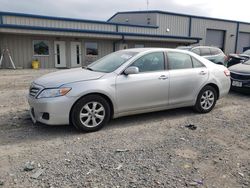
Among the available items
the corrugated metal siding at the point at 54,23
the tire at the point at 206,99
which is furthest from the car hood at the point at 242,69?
the corrugated metal siding at the point at 54,23

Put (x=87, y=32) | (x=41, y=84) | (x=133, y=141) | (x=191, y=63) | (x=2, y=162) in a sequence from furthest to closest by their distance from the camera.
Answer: (x=87, y=32)
(x=191, y=63)
(x=41, y=84)
(x=133, y=141)
(x=2, y=162)

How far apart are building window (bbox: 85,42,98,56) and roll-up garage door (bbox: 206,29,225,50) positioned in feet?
57.4

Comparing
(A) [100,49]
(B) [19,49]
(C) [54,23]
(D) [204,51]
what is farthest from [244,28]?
(B) [19,49]

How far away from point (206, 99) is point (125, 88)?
2315 millimetres

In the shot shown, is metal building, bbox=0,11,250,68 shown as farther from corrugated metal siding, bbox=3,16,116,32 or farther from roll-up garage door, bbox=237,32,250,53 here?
roll-up garage door, bbox=237,32,250,53

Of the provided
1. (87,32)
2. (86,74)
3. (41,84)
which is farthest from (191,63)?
(87,32)

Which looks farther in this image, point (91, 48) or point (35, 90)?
point (91, 48)

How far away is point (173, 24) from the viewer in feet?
99.0

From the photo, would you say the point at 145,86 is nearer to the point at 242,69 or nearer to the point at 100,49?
the point at 242,69

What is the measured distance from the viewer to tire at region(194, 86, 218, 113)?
19.6 feet

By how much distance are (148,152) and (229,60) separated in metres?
11.6

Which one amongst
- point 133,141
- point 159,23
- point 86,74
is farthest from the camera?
point 159,23

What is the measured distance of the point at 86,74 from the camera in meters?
4.91

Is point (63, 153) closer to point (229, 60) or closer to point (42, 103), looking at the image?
point (42, 103)
